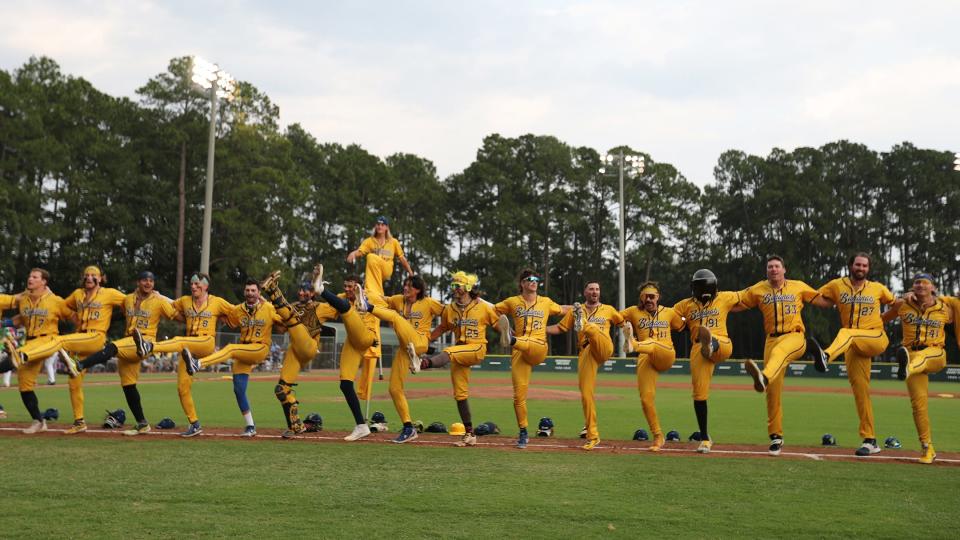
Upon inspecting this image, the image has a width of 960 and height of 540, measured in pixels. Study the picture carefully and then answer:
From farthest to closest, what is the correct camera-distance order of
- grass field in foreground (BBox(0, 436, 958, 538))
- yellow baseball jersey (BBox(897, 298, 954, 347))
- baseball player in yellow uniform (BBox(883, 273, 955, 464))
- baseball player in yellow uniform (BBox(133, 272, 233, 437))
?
1. baseball player in yellow uniform (BBox(133, 272, 233, 437))
2. yellow baseball jersey (BBox(897, 298, 954, 347))
3. baseball player in yellow uniform (BBox(883, 273, 955, 464))
4. grass field in foreground (BBox(0, 436, 958, 538))

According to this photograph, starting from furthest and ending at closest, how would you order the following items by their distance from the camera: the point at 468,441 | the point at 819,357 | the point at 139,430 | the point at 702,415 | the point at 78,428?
the point at 78,428 → the point at 139,430 → the point at 468,441 → the point at 702,415 → the point at 819,357

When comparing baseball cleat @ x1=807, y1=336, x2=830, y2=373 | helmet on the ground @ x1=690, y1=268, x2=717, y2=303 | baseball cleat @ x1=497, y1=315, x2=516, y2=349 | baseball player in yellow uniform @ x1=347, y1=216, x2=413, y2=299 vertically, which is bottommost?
baseball cleat @ x1=807, y1=336, x2=830, y2=373

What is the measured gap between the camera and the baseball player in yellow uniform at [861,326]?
1005cm

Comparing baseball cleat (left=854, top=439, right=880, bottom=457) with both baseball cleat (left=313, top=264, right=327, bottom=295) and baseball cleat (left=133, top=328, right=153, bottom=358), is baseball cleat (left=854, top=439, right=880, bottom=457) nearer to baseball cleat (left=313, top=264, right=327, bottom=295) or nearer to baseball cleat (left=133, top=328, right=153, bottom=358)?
baseball cleat (left=313, top=264, right=327, bottom=295)

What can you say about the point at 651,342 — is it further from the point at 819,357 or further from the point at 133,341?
the point at 133,341

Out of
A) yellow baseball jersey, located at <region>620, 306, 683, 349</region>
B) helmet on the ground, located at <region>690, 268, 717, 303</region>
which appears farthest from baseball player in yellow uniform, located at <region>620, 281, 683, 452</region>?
helmet on the ground, located at <region>690, 268, 717, 303</region>

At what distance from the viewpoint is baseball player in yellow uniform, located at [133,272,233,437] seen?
11209 millimetres

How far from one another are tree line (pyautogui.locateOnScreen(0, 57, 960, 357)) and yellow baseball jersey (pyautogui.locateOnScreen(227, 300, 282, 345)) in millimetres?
36818

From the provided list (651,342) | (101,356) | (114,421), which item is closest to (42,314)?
(101,356)

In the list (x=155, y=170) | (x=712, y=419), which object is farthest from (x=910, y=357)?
(x=155, y=170)

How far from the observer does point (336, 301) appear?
34.2 ft

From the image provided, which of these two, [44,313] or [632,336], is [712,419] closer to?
[632,336]

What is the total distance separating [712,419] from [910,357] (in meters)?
7.00

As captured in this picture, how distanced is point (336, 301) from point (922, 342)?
8145 mm
